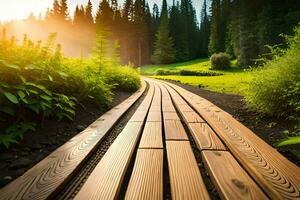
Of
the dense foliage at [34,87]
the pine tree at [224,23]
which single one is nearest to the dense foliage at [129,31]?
the pine tree at [224,23]

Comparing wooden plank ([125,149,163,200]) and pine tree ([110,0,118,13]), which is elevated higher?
pine tree ([110,0,118,13])

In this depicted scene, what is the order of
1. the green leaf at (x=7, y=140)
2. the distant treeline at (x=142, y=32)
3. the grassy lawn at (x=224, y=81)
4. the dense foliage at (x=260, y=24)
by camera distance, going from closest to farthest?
the green leaf at (x=7, y=140), the grassy lawn at (x=224, y=81), the dense foliage at (x=260, y=24), the distant treeline at (x=142, y=32)

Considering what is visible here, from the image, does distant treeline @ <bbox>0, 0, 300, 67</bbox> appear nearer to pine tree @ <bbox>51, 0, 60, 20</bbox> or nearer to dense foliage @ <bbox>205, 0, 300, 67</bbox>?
pine tree @ <bbox>51, 0, 60, 20</bbox>

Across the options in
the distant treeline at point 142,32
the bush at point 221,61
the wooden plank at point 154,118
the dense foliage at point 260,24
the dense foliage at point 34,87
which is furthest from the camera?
the distant treeline at point 142,32

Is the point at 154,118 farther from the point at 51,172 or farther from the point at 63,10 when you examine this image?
the point at 63,10

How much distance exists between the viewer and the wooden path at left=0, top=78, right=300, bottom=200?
1761 millimetres

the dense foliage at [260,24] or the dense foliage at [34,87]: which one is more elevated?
the dense foliage at [260,24]

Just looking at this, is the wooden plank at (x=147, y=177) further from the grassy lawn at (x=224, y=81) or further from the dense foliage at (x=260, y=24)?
the dense foliage at (x=260, y=24)

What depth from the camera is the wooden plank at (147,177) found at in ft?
5.67

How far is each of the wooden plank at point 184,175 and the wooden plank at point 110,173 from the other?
0.40m

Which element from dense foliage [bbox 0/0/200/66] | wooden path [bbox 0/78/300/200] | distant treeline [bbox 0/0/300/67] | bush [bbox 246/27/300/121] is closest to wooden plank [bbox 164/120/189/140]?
wooden path [bbox 0/78/300/200]

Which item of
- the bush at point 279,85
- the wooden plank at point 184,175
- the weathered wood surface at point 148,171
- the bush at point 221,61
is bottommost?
the wooden plank at point 184,175

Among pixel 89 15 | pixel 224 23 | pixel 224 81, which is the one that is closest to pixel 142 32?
pixel 89 15

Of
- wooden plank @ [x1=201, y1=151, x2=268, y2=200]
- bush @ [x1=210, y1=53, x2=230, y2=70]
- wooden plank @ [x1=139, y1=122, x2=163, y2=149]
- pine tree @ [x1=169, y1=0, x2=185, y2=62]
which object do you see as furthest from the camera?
pine tree @ [x1=169, y1=0, x2=185, y2=62]
